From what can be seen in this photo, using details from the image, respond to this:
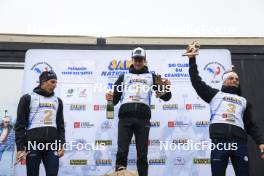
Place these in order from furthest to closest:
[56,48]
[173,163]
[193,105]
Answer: [56,48], [193,105], [173,163]

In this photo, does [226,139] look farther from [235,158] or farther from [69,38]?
[69,38]

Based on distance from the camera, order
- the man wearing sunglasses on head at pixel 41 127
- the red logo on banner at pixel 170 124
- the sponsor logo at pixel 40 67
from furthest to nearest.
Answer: the sponsor logo at pixel 40 67
the red logo on banner at pixel 170 124
the man wearing sunglasses on head at pixel 41 127

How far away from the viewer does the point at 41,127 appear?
136 inches

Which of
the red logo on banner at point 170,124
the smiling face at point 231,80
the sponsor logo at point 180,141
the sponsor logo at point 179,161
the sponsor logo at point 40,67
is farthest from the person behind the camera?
the sponsor logo at point 40,67

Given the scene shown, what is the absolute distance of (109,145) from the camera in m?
4.43

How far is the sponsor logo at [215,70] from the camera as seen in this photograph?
4715 millimetres

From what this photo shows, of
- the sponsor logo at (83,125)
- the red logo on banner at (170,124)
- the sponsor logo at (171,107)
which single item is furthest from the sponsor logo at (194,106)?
the sponsor logo at (83,125)

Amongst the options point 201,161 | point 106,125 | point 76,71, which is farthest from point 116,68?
point 201,161

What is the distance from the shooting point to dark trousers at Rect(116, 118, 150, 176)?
11.3 ft

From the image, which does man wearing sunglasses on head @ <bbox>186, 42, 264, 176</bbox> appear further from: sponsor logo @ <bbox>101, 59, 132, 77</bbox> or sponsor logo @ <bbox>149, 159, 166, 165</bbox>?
sponsor logo @ <bbox>101, 59, 132, 77</bbox>

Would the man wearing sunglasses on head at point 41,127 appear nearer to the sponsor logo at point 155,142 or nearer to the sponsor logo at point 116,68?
the sponsor logo at point 116,68

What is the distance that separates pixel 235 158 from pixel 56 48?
294cm

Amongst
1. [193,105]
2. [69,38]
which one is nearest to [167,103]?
[193,105]

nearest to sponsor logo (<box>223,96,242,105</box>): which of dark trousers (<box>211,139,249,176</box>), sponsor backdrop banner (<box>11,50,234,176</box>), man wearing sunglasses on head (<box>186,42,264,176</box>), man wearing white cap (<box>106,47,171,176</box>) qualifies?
man wearing sunglasses on head (<box>186,42,264,176</box>)
